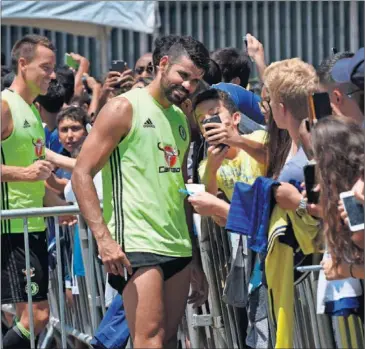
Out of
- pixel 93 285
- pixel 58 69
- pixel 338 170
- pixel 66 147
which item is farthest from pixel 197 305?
pixel 58 69

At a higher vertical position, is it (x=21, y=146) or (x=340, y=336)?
(x=21, y=146)

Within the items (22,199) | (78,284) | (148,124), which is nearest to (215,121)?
(148,124)

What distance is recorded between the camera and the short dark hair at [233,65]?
8.19 m

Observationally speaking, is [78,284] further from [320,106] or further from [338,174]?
[338,174]

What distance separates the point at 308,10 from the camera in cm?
1892

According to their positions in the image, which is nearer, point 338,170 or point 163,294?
point 338,170

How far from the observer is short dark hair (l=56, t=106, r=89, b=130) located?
9180 millimetres

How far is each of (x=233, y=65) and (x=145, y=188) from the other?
241cm

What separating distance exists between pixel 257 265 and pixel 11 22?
7.86 meters

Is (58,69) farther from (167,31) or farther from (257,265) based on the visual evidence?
(167,31)

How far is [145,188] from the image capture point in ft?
19.7

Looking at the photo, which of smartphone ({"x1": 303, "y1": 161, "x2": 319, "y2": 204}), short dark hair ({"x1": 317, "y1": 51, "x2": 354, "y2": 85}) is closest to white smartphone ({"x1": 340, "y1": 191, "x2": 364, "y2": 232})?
smartphone ({"x1": 303, "y1": 161, "x2": 319, "y2": 204})

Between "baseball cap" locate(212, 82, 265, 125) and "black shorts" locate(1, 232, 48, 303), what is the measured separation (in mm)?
1608

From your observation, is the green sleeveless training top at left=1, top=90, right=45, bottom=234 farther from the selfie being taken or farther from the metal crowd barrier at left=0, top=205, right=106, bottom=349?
the metal crowd barrier at left=0, top=205, right=106, bottom=349
